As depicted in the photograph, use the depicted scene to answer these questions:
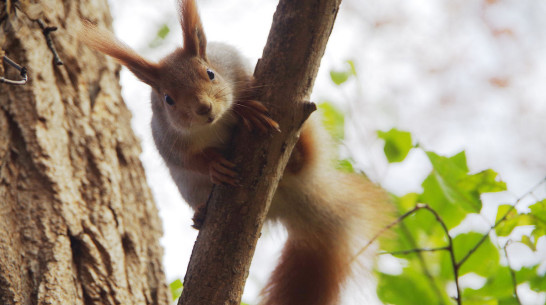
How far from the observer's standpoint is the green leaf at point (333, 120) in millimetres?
3072

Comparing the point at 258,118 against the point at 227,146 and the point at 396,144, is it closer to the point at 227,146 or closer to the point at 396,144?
the point at 227,146

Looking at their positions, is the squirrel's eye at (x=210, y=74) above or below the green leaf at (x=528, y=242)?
above

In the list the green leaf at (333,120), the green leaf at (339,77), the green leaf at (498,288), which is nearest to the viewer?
the green leaf at (498,288)

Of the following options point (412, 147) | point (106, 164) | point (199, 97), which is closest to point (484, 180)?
point (412, 147)

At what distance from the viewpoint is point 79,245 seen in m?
2.57

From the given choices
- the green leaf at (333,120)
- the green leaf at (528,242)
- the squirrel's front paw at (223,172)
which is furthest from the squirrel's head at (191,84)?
the green leaf at (528,242)

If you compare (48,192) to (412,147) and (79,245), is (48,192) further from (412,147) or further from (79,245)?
(412,147)

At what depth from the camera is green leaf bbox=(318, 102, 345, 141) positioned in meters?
3.07

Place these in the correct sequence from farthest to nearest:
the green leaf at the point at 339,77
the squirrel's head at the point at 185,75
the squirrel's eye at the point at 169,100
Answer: the green leaf at the point at 339,77
the squirrel's eye at the point at 169,100
the squirrel's head at the point at 185,75

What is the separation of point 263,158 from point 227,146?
0.56m

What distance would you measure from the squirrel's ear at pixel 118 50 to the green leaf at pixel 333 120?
98cm

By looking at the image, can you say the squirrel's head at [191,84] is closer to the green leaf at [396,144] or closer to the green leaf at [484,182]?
the green leaf at [396,144]

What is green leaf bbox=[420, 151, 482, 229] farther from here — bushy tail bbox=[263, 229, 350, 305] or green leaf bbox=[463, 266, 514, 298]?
bushy tail bbox=[263, 229, 350, 305]

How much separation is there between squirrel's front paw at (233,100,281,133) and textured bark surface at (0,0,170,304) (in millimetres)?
1078
